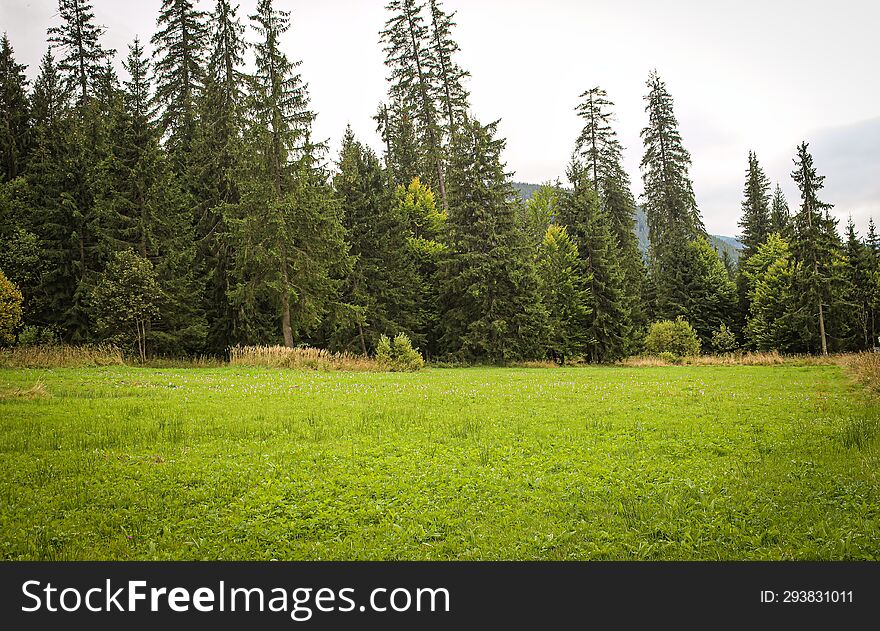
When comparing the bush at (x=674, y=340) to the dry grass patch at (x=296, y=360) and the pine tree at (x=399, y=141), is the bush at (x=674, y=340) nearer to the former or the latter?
the dry grass patch at (x=296, y=360)

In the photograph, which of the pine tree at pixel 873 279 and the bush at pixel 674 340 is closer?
the bush at pixel 674 340

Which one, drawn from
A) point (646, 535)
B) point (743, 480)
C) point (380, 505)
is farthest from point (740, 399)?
point (380, 505)

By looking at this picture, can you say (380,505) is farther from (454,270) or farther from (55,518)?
(454,270)

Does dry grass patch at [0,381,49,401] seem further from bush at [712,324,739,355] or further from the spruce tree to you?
the spruce tree

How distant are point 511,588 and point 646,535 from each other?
162 cm

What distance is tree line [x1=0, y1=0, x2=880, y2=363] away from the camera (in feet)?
96.1


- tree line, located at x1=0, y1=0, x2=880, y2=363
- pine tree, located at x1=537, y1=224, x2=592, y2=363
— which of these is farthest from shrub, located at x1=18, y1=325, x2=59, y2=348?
pine tree, located at x1=537, y1=224, x2=592, y2=363

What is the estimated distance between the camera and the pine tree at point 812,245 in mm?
37156

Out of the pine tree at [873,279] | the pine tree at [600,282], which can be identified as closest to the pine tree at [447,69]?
the pine tree at [600,282]

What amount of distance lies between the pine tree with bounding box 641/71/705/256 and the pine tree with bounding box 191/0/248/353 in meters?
36.4

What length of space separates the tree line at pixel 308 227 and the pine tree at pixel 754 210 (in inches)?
296

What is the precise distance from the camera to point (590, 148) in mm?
46031

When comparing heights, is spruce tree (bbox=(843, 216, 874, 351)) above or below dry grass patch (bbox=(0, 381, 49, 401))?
above

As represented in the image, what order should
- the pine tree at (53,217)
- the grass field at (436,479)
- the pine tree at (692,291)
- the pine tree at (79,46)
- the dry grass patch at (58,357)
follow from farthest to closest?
the pine tree at (692,291) → the pine tree at (79,46) → the pine tree at (53,217) → the dry grass patch at (58,357) → the grass field at (436,479)
